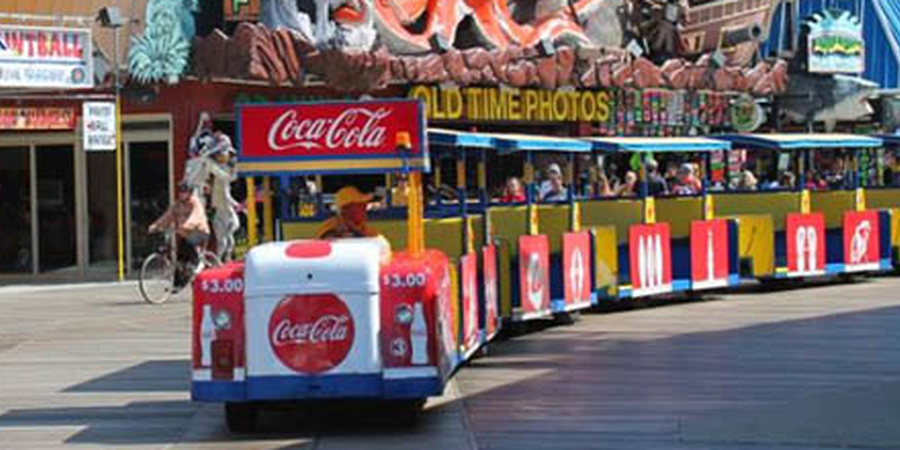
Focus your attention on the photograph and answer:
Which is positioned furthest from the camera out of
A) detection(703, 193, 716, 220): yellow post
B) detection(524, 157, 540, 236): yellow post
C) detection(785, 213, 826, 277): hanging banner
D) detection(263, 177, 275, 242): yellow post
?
detection(785, 213, 826, 277): hanging banner

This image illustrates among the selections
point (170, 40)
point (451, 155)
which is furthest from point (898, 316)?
point (170, 40)

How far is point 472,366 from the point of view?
13641mm

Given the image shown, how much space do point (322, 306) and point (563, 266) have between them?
23.8 ft

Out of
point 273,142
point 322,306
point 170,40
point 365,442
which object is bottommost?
point 365,442

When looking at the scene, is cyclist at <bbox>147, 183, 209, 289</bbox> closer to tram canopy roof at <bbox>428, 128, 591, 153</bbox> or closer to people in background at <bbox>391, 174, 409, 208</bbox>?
tram canopy roof at <bbox>428, 128, 591, 153</bbox>

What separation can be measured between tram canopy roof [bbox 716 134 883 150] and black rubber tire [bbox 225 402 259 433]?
39.9ft

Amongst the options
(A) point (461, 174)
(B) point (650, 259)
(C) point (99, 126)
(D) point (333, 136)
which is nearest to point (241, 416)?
(D) point (333, 136)

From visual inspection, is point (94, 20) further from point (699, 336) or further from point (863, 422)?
point (863, 422)

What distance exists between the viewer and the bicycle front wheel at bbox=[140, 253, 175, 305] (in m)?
20.8

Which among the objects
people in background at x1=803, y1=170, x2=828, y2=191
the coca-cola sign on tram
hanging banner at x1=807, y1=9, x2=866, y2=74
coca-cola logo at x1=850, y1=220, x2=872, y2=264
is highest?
hanging banner at x1=807, y1=9, x2=866, y2=74

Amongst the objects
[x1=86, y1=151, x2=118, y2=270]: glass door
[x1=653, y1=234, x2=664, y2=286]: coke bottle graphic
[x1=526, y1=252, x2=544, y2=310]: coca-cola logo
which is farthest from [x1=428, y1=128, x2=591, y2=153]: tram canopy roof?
[x1=86, y1=151, x2=118, y2=270]: glass door

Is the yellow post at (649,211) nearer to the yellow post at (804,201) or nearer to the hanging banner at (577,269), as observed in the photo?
the hanging banner at (577,269)

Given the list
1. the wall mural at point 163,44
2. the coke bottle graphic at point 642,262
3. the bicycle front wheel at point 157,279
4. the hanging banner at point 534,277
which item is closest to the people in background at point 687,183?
the coke bottle graphic at point 642,262

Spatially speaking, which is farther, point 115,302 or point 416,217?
point 115,302
